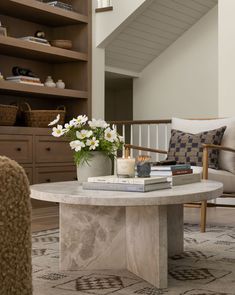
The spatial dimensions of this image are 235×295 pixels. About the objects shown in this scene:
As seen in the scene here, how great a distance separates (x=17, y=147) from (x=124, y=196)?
303 cm

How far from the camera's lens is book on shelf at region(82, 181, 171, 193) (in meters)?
2.00

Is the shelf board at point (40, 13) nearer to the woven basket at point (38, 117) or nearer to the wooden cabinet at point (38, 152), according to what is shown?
the woven basket at point (38, 117)

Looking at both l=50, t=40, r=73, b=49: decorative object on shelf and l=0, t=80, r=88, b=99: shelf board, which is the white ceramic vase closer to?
l=0, t=80, r=88, b=99: shelf board

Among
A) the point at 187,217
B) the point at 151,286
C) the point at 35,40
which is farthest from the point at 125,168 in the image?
the point at 35,40

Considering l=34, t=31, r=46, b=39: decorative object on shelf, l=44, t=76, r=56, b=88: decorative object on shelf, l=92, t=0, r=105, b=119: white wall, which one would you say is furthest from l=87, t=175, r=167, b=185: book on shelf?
l=92, t=0, r=105, b=119: white wall

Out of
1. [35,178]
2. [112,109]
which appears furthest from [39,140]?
[112,109]

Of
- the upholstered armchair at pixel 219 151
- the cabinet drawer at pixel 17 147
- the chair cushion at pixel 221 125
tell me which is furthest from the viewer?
the cabinet drawer at pixel 17 147

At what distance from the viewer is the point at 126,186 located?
202cm

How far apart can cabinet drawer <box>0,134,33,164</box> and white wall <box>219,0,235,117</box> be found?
5.87 ft

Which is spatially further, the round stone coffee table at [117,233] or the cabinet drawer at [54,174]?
the cabinet drawer at [54,174]

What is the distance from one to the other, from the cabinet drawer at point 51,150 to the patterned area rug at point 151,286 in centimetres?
214

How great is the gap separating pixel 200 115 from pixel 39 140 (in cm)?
303

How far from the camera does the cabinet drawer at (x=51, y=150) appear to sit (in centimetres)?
496

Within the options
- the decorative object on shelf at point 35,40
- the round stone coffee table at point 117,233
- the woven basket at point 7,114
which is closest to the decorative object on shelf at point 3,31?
the decorative object on shelf at point 35,40
